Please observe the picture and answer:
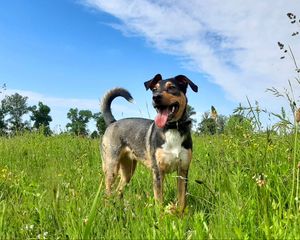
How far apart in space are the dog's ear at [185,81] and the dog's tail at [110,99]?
5.17ft

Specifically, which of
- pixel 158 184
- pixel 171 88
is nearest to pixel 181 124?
pixel 171 88

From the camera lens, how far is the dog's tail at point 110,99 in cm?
763

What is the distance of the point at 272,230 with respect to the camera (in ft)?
10.3

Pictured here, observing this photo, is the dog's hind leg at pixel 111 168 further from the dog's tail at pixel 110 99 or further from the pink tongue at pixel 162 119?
the pink tongue at pixel 162 119

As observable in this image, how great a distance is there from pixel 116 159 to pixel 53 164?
4605 mm

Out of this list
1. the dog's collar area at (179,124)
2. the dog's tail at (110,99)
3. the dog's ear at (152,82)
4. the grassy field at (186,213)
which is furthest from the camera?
the dog's tail at (110,99)

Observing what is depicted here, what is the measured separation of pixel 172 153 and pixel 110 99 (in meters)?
2.54

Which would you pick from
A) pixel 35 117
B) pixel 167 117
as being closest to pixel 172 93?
pixel 167 117

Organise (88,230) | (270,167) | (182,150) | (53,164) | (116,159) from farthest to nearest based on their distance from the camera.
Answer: (116,159) < (182,150) < (270,167) < (88,230) < (53,164)

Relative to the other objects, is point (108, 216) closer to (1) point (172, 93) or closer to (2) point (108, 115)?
(1) point (172, 93)

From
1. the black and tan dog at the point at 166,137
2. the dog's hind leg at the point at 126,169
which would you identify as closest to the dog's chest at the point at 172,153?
the black and tan dog at the point at 166,137

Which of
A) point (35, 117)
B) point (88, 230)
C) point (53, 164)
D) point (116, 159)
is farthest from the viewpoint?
point (35, 117)

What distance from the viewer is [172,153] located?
5.75m

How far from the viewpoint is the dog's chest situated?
18.9ft
